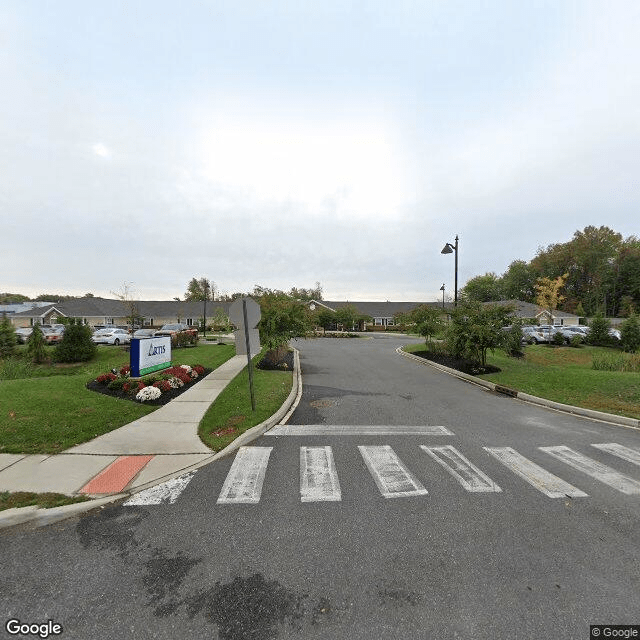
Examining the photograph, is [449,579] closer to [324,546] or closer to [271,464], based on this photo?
[324,546]

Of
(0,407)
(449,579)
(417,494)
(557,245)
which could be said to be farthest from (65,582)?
(557,245)

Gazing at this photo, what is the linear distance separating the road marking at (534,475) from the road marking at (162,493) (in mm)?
5508

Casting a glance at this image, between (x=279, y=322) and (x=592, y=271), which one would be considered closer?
(x=279, y=322)

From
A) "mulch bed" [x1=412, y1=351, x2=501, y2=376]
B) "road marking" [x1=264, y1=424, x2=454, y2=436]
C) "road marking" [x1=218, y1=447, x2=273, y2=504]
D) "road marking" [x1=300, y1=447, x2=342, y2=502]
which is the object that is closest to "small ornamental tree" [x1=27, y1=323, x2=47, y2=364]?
"road marking" [x1=264, y1=424, x2=454, y2=436]

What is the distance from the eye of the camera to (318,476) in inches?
211

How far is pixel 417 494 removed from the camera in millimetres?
4828

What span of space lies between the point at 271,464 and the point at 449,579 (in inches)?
132

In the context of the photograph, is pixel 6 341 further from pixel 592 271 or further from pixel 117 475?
pixel 592 271

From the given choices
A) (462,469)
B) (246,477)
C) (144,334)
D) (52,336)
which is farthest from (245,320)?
(52,336)

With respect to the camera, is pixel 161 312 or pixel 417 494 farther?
pixel 161 312

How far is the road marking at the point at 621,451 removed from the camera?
6.33m

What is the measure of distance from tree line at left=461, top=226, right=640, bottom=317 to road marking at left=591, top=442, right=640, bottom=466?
230 feet

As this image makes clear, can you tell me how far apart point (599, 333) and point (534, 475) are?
32717mm

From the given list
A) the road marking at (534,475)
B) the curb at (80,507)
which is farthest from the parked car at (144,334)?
the road marking at (534,475)
